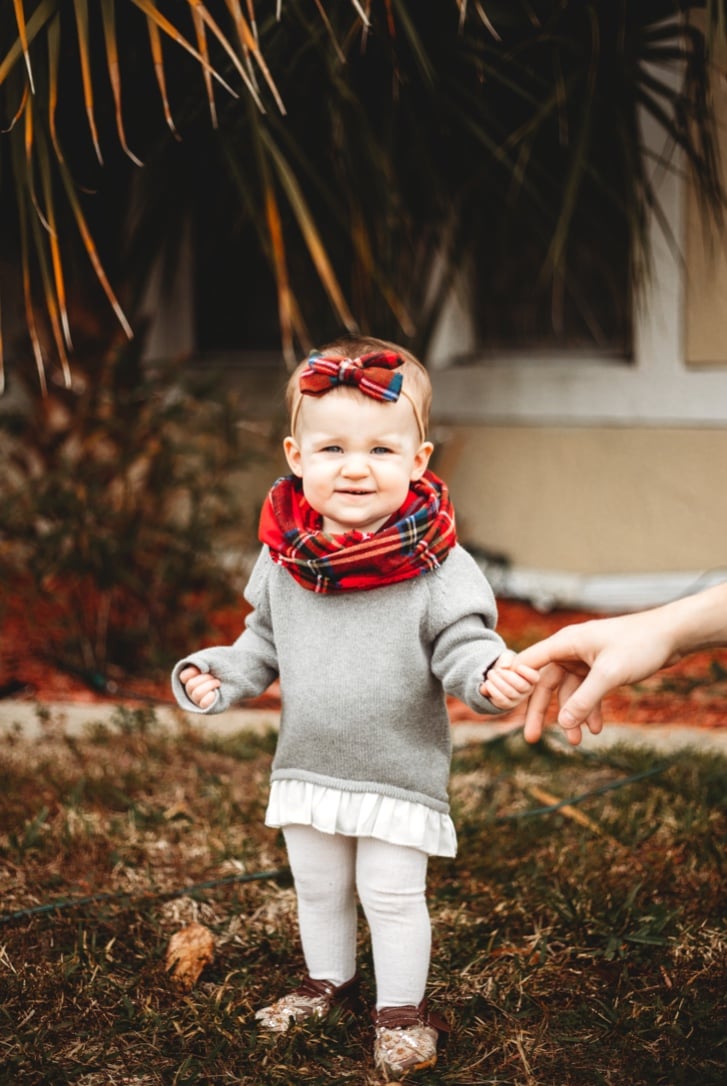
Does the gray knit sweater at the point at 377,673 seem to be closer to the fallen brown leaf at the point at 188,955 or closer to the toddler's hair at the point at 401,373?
the toddler's hair at the point at 401,373

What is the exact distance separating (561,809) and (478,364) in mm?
3104

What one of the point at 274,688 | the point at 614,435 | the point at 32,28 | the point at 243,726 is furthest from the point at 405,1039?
the point at 614,435

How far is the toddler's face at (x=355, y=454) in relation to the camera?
1882 mm

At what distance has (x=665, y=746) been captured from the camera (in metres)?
3.43

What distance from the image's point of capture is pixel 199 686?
1965 mm

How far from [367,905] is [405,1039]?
0.22 meters

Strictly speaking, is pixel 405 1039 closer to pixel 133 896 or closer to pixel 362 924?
pixel 362 924

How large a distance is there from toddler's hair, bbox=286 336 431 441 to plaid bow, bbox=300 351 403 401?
28 millimetres

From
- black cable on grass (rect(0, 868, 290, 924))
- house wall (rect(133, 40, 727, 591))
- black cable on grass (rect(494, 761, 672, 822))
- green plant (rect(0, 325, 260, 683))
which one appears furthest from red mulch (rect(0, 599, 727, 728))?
black cable on grass (rect(0, 868, 290, 924))

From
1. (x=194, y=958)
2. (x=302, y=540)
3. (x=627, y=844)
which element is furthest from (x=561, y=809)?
(x=302, y=540)

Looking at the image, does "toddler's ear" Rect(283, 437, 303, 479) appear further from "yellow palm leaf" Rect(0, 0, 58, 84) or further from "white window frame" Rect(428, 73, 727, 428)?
"white window frame" Rect(428, 73, 727, 428)

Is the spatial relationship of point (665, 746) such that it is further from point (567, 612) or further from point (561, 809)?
point (567, 612)

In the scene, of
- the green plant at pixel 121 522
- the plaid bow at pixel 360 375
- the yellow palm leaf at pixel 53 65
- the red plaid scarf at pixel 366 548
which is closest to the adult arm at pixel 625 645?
the red plaid scarf at pixel 366 548

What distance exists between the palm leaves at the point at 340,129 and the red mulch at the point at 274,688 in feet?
3.64
